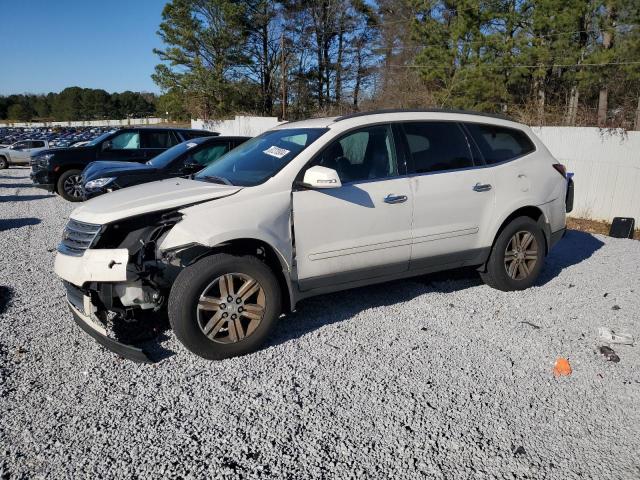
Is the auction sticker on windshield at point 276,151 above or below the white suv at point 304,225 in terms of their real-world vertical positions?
above

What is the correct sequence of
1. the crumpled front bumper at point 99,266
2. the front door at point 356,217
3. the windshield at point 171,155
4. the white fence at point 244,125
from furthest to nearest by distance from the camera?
the white fence at point 244,125 < the windshield at point 171,155 < the front door at point 356,217 < the crumpled front bumper at point 99,266

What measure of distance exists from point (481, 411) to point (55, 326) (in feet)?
11.8

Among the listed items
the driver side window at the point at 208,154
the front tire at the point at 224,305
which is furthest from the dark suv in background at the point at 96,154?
the front tire at the point at 224,305

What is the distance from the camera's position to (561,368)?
3.52 m

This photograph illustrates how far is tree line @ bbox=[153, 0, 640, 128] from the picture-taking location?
17.8m

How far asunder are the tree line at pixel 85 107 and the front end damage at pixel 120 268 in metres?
107

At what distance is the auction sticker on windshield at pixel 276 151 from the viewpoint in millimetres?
4109

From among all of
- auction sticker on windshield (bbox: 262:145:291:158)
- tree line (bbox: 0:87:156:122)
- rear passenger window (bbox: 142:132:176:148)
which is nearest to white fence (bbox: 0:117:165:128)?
tree line (bbox: 0:87:156:122)

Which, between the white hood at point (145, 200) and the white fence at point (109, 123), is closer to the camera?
the white hood at point (145, 200)

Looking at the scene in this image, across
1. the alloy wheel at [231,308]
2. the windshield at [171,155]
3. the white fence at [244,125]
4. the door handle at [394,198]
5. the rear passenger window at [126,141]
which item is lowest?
the alloy wheel at [231,308]

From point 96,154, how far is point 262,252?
970cm

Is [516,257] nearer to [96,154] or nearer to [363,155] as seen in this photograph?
[363,155]

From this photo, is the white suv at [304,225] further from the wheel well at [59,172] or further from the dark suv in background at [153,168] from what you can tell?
the wheel well at [59,172]

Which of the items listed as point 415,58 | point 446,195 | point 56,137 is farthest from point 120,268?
point 56,137
